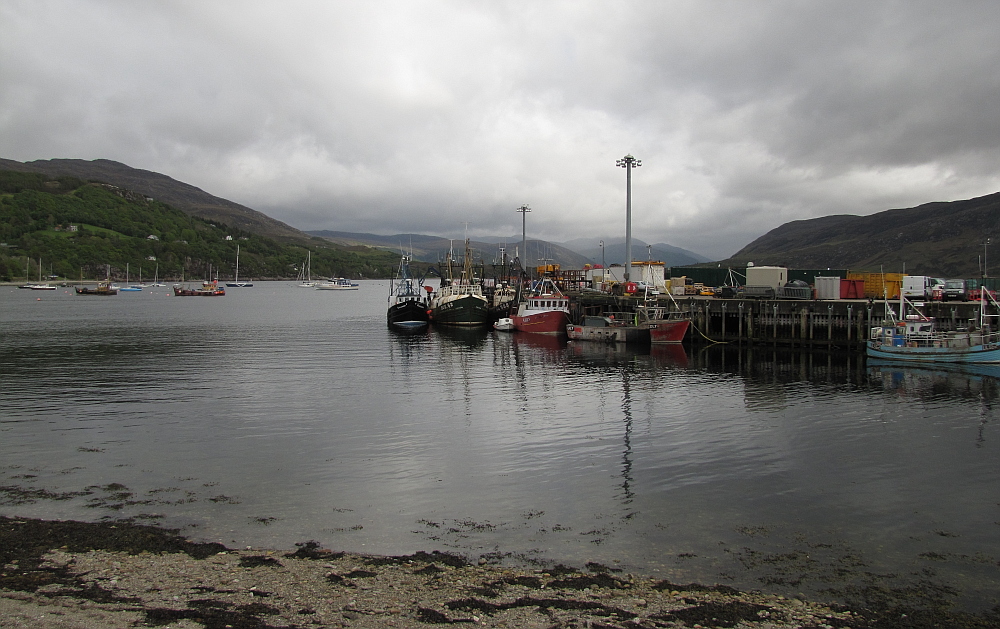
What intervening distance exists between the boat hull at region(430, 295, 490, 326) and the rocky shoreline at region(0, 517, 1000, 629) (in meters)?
63.2

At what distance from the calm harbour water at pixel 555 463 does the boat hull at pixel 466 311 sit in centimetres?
3382

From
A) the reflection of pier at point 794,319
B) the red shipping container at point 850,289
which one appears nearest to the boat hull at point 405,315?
the reflection of pier at point 794,319

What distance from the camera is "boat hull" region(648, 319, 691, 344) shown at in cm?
5522

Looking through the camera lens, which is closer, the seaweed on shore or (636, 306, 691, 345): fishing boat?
the seaweed on shore

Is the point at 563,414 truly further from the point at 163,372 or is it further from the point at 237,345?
the point at 237,345

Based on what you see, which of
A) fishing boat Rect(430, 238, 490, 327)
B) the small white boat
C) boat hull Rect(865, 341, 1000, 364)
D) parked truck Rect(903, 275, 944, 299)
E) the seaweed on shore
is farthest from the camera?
fishing boat Rect(430, 238, 490, 327)

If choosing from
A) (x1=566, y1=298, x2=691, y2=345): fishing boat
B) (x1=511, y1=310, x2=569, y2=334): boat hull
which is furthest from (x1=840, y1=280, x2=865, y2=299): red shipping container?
(x1=511, y1=310, x2=569, y2=334): boat hull

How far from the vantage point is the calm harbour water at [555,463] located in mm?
13758

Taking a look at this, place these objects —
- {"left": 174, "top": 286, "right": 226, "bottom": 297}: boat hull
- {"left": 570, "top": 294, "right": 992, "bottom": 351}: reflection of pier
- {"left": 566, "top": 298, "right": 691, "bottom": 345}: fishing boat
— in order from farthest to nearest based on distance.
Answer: {"left": 174, "top": 286, "right": 226, "bottom": 297}: boat hull
{"left": 566, "top": 298, "right": 691, "bottom": 345}: fishing boat
{"left": 570, "top": 294, "right": 992, "bottom": 351}: reflection of pier

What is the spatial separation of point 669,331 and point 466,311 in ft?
93.8

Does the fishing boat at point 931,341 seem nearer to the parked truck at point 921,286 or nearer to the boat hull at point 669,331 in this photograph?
the parked truck at point 921,286

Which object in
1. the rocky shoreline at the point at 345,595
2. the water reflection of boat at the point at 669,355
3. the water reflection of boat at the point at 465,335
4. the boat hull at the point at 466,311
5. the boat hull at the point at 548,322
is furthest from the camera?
the boat hull at the point at 466,311

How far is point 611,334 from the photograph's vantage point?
2304 inches

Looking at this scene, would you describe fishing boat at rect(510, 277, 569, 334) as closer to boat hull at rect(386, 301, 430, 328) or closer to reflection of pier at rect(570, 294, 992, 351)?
reflection of pier at rect(570, 294, 992, 351)
